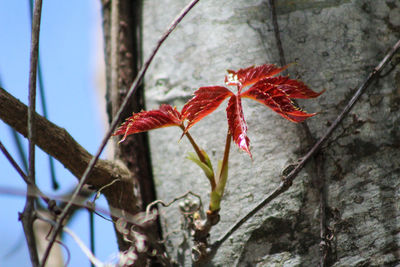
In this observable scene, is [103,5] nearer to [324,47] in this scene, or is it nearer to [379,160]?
[324,47]

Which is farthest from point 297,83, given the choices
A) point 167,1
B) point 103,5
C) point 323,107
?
point 103,5

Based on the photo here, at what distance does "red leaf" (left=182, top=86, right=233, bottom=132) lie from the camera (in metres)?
0.63

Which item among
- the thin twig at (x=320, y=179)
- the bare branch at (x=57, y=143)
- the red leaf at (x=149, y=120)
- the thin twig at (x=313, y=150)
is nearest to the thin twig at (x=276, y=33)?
the thin twig at (x=320, y=179)

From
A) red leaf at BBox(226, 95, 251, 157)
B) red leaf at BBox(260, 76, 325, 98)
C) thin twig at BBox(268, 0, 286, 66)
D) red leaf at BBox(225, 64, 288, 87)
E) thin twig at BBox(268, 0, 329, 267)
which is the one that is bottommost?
thin twig at BBox(268, 0, 329, 267)

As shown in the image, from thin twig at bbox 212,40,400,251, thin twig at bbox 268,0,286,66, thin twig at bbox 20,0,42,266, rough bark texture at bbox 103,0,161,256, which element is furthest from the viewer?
rough bark texture at bbox 103,0,161,256

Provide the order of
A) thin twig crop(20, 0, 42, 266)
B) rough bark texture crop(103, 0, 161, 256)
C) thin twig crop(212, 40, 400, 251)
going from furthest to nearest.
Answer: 1. rough bark texture crop(103, 0, 161, 256)
2. thin twig crop(212, 40, 400, 251)
3. thin twig crop(20, 0, 42, 266)

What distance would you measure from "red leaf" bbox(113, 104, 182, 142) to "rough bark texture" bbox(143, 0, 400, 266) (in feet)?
0.67

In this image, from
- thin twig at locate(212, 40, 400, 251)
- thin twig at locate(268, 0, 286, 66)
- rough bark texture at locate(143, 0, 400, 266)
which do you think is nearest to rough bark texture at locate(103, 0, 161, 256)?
rough bark texture at locate(143, 0, 400, 266)

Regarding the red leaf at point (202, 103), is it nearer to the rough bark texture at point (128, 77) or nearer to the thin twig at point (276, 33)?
the thin twig at point (276, 33)

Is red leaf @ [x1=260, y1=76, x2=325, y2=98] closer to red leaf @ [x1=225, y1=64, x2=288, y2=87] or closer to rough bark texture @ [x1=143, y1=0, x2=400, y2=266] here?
red leaf @ [x1=225, y1=64, x2=288, y2=87]

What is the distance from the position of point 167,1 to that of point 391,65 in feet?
1.70

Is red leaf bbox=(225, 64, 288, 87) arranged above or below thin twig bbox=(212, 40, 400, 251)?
above

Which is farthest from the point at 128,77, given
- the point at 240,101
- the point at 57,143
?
the point at 240,101

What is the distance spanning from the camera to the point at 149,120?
65 centimetres
